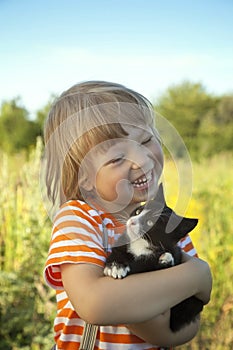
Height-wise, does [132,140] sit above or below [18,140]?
above

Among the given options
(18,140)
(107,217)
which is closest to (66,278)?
(107,217)

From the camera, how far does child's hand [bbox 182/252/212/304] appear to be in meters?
1.29

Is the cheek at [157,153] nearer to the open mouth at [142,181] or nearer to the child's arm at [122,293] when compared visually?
the open mouth at [142,181]

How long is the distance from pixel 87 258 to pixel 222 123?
2063 centimetres

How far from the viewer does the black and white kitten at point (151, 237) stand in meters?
1.25

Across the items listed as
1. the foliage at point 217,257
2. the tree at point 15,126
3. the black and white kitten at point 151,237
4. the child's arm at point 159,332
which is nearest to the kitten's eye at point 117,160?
the black and white kitten at point 151,237

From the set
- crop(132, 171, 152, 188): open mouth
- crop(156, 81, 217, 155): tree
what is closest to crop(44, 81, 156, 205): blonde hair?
crop(132, 171, 152, 188): open mouth

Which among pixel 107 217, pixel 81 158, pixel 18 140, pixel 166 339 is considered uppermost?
pixel 81 158

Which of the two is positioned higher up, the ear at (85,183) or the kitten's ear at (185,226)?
the ear at (85,183)

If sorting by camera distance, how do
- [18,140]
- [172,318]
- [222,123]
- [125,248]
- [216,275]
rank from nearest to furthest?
[125,248]
[172,318]
[216,275]
[18,140]
[222,123]

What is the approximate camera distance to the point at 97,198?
1359 millimetres

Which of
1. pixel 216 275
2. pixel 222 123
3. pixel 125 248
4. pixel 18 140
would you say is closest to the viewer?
pixel 125 248

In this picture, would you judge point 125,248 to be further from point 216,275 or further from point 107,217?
point 216,275

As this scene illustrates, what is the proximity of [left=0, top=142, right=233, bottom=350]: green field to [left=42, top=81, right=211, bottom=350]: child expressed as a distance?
1266 mm
